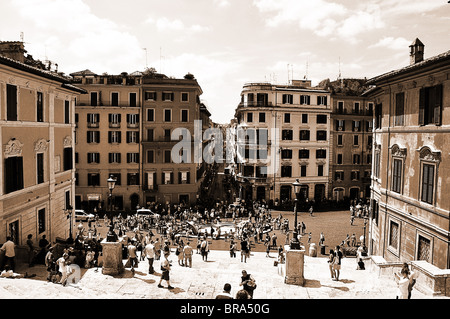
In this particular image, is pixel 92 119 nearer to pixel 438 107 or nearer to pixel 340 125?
pixel 340 125

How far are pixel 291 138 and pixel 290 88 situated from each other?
6.83m

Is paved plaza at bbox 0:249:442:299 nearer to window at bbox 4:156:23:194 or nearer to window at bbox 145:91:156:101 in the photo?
window at bbox 4:156:23:194

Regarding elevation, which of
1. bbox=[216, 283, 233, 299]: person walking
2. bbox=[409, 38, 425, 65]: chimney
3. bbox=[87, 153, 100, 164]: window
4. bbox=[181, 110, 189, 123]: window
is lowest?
bbox=[216, 283, 233, 299]: person walking

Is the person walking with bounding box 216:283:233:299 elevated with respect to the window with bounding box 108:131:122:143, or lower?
lower

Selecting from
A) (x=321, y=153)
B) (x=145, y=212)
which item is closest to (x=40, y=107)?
(x=145, y=212)

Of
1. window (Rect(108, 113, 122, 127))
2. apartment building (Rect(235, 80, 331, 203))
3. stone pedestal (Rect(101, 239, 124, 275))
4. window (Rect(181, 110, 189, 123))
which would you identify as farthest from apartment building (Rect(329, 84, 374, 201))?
stone pedestal (Rect(101, 239, 124, 275))

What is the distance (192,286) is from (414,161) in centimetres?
1272

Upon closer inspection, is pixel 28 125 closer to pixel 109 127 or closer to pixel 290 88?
pixel 109 127

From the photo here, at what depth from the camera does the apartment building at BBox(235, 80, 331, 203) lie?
1923 inches

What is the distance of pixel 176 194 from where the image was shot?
151ft

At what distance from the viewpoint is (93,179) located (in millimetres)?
44875

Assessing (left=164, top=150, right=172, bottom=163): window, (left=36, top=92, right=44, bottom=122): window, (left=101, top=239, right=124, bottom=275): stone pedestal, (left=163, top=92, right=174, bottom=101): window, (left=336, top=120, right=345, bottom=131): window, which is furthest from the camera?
(left=336, top=120, right=345, bottom=131): window

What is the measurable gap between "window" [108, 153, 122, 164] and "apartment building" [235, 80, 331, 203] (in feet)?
53.7
